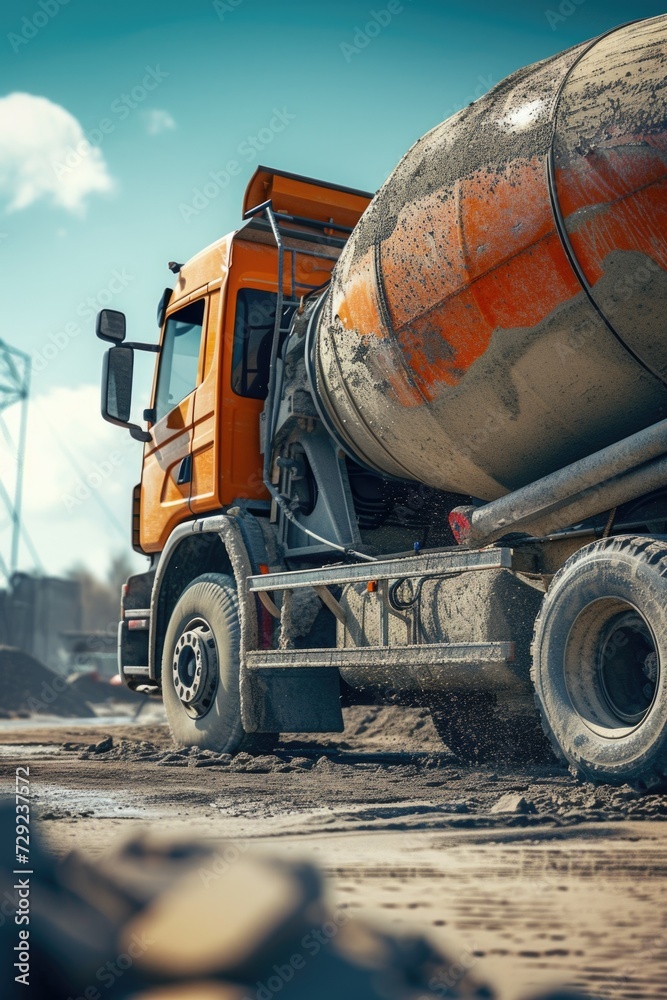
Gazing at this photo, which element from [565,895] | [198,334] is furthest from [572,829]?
[198,334]

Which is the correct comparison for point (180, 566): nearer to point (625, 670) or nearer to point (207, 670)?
point (207, 670)

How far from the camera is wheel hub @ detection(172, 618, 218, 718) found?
6.65 meters

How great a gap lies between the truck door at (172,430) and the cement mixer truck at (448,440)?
0.03m

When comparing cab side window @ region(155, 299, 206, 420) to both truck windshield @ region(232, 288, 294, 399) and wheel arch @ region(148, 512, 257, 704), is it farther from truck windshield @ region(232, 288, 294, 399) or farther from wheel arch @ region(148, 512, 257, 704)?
wheel arch @ region(148, 512, 257, 704)

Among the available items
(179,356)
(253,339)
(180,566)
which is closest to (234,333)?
(253,339)

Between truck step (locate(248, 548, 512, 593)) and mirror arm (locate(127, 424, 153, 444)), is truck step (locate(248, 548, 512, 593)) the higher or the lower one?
the lower one

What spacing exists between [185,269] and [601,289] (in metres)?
4.17

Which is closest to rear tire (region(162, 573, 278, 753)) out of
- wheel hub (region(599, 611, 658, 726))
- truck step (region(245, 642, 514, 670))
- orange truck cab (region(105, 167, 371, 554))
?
truck step (region(245, 642, 514, 670))

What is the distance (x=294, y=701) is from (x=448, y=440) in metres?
2.04

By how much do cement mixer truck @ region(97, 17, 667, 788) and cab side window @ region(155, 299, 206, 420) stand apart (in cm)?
4

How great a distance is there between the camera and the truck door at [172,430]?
7.16m

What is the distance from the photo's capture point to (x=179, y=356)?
7527 millimetres

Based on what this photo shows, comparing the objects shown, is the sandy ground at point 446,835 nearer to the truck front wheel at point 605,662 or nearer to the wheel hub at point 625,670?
the truck front wheel at point 605,662

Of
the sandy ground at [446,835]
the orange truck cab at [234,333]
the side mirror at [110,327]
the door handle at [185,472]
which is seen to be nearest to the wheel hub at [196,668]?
the sandy ground at [446,835]
